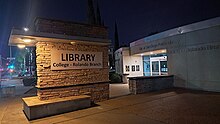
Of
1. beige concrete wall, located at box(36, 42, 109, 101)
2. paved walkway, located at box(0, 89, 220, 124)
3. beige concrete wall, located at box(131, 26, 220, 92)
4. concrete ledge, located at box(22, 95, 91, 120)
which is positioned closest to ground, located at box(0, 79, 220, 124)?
paved walkway, located at box(0, 89, 220, 124)

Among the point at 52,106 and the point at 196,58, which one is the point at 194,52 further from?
the point at 52,106

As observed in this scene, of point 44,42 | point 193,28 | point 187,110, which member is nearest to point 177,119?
point 187,110

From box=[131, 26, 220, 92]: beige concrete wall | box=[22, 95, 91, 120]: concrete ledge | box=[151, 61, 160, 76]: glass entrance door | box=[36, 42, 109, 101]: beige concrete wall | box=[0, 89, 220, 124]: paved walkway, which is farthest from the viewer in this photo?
box=[151, 61, 160, 76]: glass entrance door

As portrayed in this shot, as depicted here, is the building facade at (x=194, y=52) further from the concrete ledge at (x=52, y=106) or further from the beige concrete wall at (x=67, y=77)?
the concrete ledge at (x=52, y=106)

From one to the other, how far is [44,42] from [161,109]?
629 cm

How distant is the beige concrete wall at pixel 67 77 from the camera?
806 cm

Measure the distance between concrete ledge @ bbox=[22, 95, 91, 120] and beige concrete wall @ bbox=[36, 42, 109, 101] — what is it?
0.81 meters

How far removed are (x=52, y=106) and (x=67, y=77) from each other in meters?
1.88

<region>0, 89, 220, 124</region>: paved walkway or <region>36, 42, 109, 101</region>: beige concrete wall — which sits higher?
<region>36, 42, 109, 101</region>: beige concrete wall

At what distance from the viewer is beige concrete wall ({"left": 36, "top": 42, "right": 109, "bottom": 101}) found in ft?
26.5

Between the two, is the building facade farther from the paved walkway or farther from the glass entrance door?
the paved walkway

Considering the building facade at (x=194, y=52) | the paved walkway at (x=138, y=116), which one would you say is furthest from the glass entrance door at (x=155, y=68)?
the paved walkway at (x=138, y=116)

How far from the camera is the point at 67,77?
8.77m

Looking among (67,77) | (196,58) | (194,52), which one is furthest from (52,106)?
(194,52)
